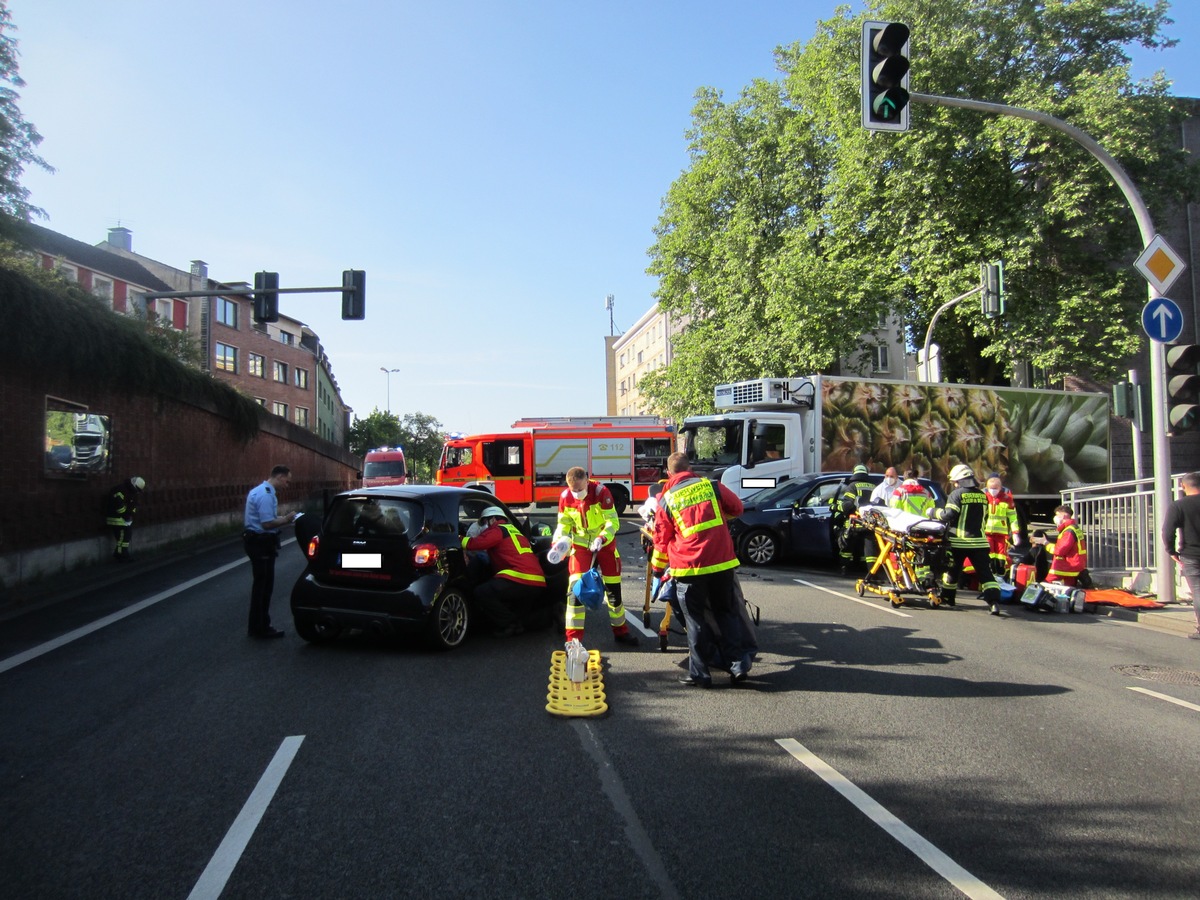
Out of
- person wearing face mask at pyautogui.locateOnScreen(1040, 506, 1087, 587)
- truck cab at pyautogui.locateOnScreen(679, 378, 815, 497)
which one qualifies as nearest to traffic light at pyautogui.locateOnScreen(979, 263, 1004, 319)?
truck cab at pyautogui.locateOnScreen(679, 378, 815, 497)

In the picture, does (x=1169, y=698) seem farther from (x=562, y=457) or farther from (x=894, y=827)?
(x=562, y=457)

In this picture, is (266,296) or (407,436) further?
(407,436)

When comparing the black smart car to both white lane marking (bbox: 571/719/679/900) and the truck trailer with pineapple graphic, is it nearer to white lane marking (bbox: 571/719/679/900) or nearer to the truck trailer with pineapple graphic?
white lane marking (bbox: 571/719/679/900)

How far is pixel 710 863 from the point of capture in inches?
139

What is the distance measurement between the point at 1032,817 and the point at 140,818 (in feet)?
13.8

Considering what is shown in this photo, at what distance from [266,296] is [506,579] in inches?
456

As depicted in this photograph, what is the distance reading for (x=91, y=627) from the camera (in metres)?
9.48

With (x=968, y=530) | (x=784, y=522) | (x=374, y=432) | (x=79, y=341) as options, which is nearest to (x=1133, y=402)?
(x=968, y=530)

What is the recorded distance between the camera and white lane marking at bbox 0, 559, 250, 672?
7.88 meters

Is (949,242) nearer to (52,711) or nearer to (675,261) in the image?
(675,261)

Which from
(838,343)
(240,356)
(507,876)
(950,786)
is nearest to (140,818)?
(507,876)

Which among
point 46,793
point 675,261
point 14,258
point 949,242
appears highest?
point 675,261

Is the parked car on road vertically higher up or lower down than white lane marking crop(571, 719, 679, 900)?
higher up

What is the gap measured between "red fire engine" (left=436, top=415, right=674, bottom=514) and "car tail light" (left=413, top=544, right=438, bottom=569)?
20047 mm
